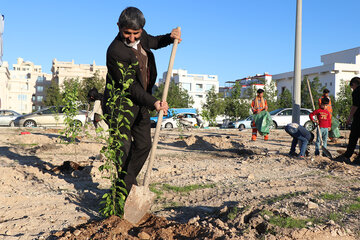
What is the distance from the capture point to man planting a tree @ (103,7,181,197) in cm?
306

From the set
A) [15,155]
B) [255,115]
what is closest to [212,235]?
[15,155]

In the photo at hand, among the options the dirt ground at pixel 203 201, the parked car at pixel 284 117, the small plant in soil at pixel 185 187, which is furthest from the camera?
the parked car at pixel 284 117

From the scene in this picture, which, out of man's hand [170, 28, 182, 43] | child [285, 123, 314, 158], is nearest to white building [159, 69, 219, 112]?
child [285, 123, 314, 158]

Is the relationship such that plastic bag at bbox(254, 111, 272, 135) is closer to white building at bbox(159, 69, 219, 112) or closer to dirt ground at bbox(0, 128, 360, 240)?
dirt ground at bbox(0, 128, 360, 240)

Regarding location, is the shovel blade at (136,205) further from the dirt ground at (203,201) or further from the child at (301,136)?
the child at (301,136)

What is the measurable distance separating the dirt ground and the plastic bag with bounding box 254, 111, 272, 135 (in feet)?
12.2

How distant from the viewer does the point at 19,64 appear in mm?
111375

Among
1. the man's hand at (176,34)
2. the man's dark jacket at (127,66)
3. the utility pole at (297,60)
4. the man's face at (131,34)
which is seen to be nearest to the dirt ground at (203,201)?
the man's dark jacket at (127,66)

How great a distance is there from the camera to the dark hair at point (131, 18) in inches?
119

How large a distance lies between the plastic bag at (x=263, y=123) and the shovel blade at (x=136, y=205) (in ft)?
25.6

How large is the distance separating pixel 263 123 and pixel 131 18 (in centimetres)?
800

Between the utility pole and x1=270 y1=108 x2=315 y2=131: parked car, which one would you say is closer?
the utility pole

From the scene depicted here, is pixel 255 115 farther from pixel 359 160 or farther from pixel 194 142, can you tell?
pixel 359 160

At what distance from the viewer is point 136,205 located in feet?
9.95
